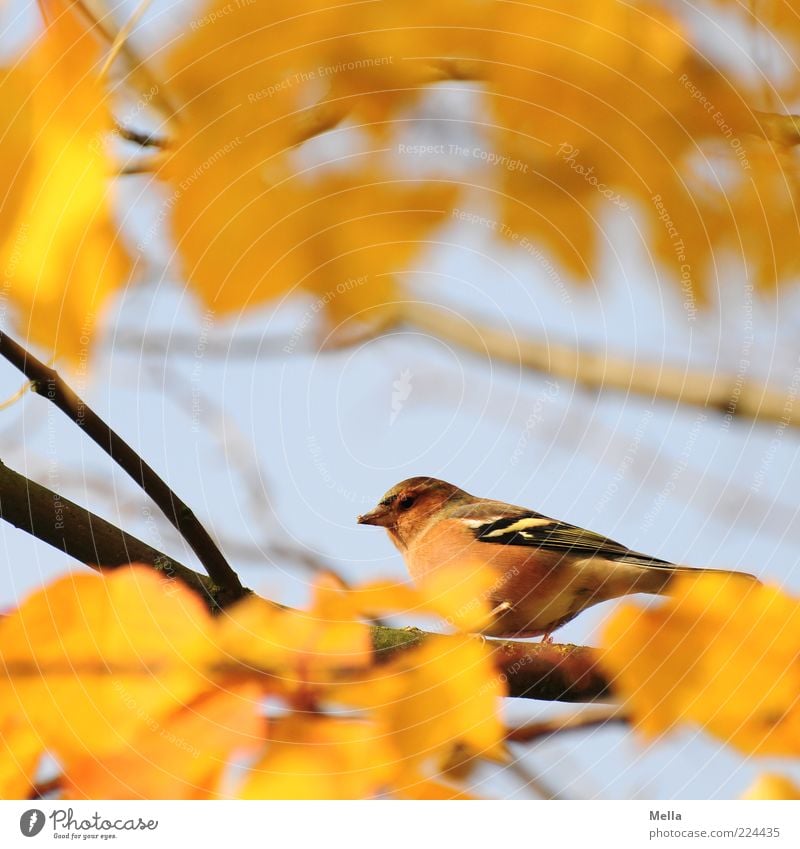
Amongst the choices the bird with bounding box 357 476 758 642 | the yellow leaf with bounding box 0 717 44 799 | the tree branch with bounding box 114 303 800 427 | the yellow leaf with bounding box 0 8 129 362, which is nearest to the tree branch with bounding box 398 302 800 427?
the tree branch with bounding box 114 303 800 427

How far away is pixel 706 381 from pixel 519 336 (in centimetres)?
15

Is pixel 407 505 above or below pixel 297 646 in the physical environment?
above

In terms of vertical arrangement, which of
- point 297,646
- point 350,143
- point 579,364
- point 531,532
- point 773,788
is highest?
point 350,143

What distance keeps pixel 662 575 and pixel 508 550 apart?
138 mm

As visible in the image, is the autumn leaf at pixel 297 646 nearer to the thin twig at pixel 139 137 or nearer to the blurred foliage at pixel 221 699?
the blurred foliage at pixel 221 699

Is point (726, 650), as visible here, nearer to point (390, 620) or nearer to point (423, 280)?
point (390, 620)

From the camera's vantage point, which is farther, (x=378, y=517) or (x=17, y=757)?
(x=378, y=517)

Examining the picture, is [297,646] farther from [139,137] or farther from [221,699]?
[139,137]

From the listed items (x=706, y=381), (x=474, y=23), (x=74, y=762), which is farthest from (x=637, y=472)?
(x=74, y=762)

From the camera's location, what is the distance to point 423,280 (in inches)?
24.1

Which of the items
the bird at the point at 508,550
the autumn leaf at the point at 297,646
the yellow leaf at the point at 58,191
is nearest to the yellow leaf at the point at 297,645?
the autumn leaf at the point at 297,646

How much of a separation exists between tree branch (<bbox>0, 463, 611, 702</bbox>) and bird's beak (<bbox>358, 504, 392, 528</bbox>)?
151 millimetres

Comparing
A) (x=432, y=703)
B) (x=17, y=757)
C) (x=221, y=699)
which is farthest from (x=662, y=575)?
(x=17, y=757)
